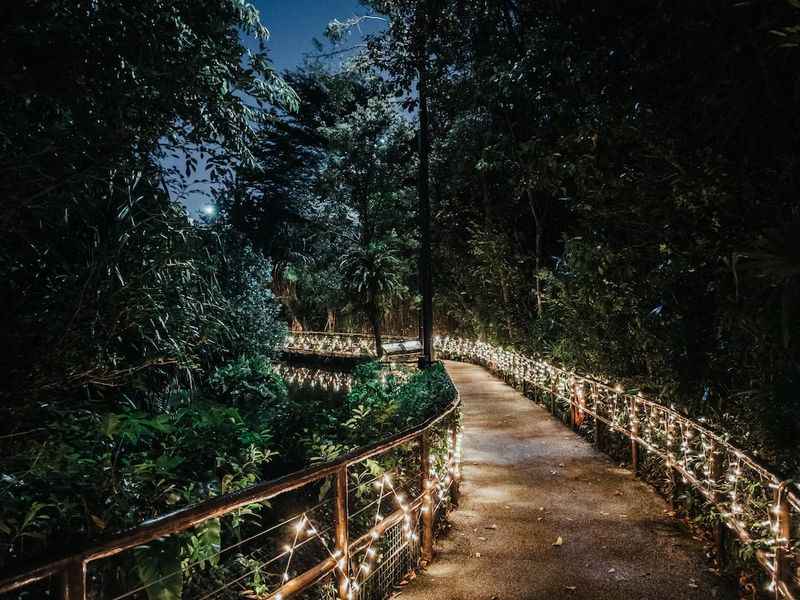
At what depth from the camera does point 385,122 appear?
26.4 metres

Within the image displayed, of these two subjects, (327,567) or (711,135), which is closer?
(327,567)

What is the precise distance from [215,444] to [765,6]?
6273 mm

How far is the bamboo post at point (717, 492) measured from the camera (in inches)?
164

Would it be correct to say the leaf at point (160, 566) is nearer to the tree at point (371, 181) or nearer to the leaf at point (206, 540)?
the leaf at point (206, 540)

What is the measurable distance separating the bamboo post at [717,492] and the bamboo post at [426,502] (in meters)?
2.42

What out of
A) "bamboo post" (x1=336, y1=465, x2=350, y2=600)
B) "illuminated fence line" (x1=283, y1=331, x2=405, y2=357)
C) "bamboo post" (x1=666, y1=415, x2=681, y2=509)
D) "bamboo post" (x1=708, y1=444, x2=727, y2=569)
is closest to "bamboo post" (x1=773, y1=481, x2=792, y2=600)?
"bamboo post" (x1=708, y1=444, x2=727, y2=569)

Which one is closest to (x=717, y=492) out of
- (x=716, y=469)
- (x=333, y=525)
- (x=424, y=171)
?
(x=716, y=469)

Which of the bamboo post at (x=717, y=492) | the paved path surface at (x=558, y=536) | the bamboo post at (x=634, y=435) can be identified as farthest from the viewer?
the bamboo post at (x=634, y=435)

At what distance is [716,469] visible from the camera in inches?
175

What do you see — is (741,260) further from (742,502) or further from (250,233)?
(250,233)

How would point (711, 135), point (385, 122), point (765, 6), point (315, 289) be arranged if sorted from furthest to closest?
1. point (315, 289)
2. point (385, 122)
3. point (711, 135)
4. point (765, 6)

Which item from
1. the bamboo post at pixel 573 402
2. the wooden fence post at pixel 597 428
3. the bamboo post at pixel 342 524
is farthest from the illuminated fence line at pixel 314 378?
the bamboo post at pixel 342 524

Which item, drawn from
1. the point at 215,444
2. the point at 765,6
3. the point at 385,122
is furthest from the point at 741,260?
the point at 385,122

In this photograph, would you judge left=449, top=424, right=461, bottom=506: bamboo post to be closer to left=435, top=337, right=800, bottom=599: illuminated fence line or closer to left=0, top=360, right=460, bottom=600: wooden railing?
left=0, top=360, right=460, bottom=600: wooden railing
